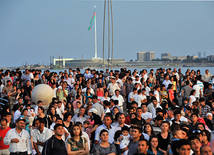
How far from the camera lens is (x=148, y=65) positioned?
193125mm

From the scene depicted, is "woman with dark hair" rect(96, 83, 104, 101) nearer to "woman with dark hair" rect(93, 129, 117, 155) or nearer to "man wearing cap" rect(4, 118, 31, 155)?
"man wearing cap" rect(4, 118, 31, 155)

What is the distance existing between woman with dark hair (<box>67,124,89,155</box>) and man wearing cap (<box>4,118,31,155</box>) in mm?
1393

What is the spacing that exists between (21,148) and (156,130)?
11.1 ft

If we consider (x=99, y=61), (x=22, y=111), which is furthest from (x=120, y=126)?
(x=99, y=61)

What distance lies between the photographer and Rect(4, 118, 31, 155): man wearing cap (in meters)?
8.65

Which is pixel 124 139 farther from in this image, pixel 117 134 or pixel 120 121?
pixel 120 121

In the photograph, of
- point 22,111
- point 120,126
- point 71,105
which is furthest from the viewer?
point 71,105

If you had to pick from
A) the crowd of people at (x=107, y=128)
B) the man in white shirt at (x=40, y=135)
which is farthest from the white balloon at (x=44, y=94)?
the man in white shirt at (x=40, y=135)

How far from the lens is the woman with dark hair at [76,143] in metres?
7.84

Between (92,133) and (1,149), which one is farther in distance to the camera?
(92,133)

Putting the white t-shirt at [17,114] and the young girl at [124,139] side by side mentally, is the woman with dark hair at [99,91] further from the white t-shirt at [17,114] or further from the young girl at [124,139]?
the young girl at [124,139]

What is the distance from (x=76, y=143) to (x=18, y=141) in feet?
5.05

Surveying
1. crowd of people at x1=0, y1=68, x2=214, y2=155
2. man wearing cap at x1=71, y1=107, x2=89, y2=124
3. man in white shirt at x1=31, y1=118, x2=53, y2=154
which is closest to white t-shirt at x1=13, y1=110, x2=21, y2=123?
crowd of people at x1=0, y1=68, x2=214, y2=155

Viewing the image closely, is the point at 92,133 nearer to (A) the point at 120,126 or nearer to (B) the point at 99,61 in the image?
(A) the point at 120,126
